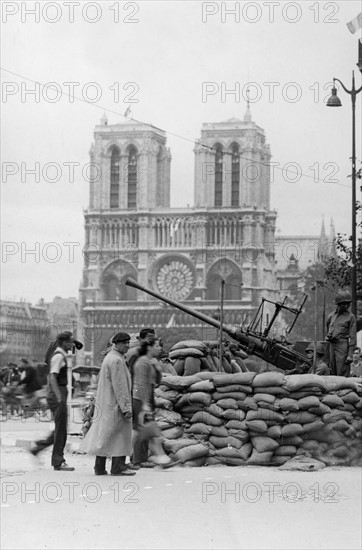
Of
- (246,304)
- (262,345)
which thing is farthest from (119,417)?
(246,304)

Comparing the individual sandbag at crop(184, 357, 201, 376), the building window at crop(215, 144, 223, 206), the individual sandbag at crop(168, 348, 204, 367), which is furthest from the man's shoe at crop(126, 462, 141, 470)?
the building window at crop(215, 144, 223, 206)

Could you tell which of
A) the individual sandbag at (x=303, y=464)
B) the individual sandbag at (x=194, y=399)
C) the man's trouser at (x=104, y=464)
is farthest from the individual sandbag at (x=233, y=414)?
the man's trouser at (x=104, y=464)

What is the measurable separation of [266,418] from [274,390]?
1.04 feet

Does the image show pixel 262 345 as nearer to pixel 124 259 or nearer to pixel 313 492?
pixel 313 492

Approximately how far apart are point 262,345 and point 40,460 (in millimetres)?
4276

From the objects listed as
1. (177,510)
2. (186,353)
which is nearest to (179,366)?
(186,353)

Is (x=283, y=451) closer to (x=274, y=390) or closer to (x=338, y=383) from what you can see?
(x=274, y=390)

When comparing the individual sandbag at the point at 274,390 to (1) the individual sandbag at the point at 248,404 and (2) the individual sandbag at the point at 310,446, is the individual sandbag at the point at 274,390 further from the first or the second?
(2) the individual sandbag at the point at 310,446

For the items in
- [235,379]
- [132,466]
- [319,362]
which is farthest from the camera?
[319,362]

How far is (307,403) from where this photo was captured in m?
11.9

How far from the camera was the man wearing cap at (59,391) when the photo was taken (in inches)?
329

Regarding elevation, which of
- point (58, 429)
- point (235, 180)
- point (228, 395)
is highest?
point (235, 180)

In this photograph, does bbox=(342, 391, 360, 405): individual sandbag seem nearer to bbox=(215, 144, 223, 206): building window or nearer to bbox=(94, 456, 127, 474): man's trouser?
bbox=(94, 456, 127, 474): man's trouser

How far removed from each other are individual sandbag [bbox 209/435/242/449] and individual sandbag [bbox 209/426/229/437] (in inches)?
1.1
